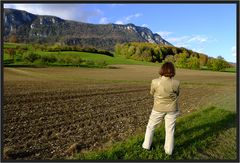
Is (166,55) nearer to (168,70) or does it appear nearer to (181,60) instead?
(181,60)

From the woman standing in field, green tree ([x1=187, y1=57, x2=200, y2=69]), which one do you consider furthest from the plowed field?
the woman standing in field

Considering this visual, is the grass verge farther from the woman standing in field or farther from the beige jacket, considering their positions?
the beige jacket

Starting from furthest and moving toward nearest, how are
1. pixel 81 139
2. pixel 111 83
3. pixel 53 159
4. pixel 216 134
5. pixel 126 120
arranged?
pixel 111 83 < pixel 126 120 < pixel 216 134 < pixel 81 139 < pixel 53 159

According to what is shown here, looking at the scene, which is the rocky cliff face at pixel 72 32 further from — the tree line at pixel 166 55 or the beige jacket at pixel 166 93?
the beige jacket at pixel 166 93

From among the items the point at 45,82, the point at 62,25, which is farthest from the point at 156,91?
the point at 45,82

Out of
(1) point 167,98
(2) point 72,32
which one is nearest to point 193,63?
(2) point 72,32

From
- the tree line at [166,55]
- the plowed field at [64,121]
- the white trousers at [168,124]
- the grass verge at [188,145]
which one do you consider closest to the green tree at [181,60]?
the tree line at [166,55]

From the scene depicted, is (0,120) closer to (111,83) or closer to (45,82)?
(45,82)
